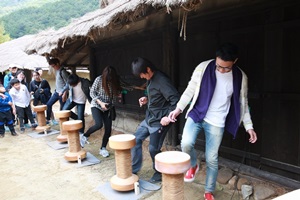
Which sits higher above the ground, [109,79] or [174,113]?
[109,79]

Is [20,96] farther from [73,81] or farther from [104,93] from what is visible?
[104,93]

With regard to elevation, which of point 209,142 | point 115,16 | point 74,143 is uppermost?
point 115,16

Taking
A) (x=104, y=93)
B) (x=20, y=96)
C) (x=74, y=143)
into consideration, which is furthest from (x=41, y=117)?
(x=104, y=93)

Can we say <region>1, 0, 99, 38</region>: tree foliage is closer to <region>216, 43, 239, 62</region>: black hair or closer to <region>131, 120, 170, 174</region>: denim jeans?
<region>131, 120, 170, 174</region>: denim jeans

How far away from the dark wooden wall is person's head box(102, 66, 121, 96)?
142cm

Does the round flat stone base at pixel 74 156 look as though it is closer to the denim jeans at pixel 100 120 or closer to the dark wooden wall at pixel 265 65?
the denim jeans at pixel 100 120

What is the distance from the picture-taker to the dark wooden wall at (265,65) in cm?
295

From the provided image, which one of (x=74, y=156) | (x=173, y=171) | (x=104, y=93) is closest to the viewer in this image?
(x=173, y=171)

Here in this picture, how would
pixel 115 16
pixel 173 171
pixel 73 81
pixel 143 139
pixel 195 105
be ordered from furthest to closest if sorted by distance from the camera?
pixel 73 81
pixel 143 139
pixel 115 16
pixel 195 105
pixel 173 171

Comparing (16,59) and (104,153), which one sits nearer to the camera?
(104,153)

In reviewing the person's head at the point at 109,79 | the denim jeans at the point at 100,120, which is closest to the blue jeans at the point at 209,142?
the person's head at the point at 109,79

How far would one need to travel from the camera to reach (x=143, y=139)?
3.66 metres

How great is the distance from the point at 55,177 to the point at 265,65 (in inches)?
146

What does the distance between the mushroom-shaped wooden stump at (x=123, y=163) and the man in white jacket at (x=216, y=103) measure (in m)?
0.85
